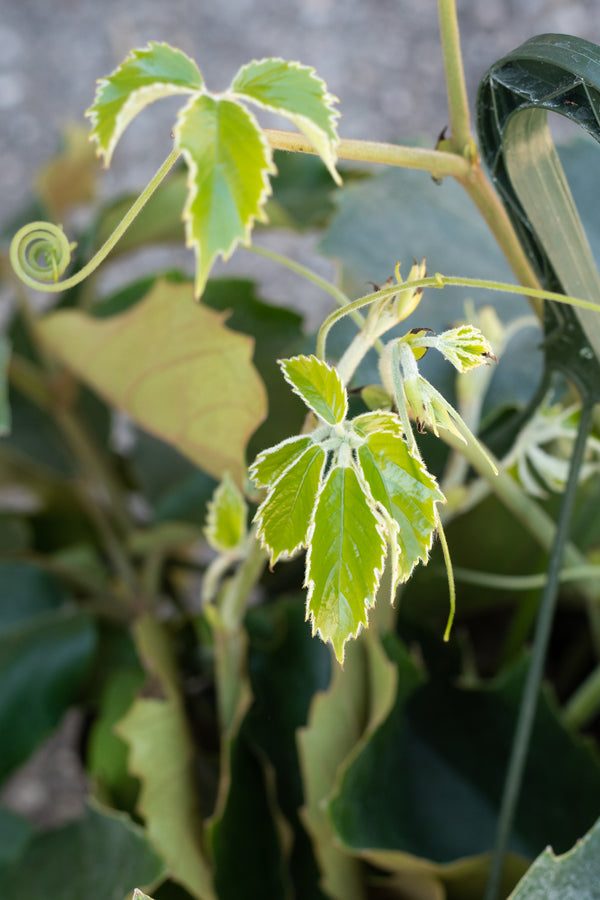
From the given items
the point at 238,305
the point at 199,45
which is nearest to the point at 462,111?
the point at 238,305

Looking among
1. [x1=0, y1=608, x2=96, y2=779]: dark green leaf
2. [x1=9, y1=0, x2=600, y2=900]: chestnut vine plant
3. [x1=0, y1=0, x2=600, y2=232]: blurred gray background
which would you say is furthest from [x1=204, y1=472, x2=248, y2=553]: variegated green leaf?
[x1=0, y1=0, x2=600, y2=232]: blurred gray background

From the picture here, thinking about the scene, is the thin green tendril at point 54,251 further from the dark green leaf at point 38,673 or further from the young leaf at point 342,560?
the dark green leaf at point 38,673

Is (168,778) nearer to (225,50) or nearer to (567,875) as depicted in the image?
(567,875)

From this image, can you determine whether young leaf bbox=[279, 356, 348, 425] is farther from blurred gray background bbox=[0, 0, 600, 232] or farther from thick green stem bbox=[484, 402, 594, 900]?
blurred gray background bbox=[0, 0, 600, 232]

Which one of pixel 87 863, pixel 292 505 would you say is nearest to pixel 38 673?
pixel 87 863

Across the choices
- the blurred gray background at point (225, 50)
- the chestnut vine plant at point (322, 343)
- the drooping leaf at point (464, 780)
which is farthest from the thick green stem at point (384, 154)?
the blurred gray background at point (225, 50)

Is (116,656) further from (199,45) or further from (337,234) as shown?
(199,45)
